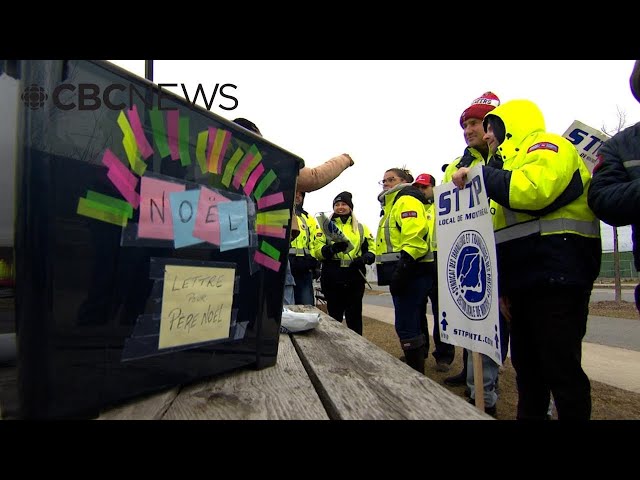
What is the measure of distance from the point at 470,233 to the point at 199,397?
4.77 ft

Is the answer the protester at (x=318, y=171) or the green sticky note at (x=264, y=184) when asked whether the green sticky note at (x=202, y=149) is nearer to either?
the green sticky note at (x=264, y=184)

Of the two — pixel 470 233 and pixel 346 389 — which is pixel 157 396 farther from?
pixel 470 233

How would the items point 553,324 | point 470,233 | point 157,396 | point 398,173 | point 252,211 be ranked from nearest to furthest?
point 157,396, point 252,211, point 553,324, point 470,233, point 398,173

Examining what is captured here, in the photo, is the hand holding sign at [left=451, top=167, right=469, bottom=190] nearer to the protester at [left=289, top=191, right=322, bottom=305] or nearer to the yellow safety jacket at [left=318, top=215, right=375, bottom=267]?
the yellow safety jacket at [left=318, top=215, right=375, bottom=267]

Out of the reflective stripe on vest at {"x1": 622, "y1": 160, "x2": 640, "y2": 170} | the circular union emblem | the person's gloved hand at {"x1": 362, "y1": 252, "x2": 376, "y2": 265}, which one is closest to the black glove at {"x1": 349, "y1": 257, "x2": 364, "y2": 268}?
the person's gloved hand at {"x1": 362, "y1": 252, "x2": 376, "y2": 265}

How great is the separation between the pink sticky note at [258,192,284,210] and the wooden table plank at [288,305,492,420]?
506 millimetres

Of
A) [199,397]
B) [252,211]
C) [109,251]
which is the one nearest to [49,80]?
[109,251]

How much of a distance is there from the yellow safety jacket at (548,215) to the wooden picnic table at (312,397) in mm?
881

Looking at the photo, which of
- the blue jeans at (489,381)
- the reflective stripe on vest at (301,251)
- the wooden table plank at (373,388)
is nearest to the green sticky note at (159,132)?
the wooden table plank at (373,388)

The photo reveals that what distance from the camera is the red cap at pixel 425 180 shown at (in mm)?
4844

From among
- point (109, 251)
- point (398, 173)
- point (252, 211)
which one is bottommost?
point (109, 251)

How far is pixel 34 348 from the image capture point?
0.69m

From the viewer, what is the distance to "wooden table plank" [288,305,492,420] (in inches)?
33.4

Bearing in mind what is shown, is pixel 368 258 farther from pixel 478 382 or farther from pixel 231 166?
pixel 231 166
